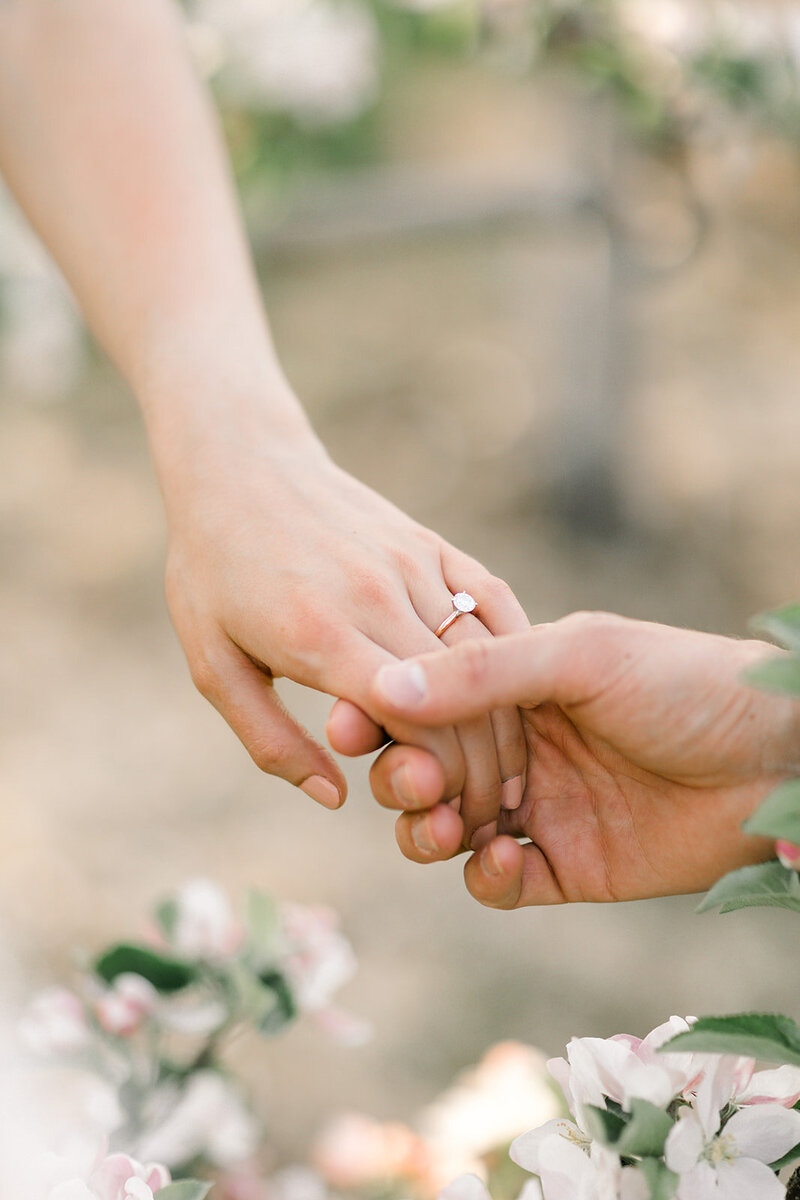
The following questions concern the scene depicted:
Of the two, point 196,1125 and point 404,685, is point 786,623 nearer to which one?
point 404,685

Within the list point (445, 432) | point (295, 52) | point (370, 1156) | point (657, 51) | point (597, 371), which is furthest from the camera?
point (445, 432)

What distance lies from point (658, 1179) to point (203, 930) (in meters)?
0.39

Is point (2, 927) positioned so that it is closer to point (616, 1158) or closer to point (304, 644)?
point (304, 644)

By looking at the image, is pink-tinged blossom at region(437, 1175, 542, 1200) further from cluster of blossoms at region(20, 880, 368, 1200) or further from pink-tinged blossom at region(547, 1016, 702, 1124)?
cluster of blossoms at region(20, 880, 368, 1200)

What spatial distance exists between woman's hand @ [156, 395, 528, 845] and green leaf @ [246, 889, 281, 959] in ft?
0.28

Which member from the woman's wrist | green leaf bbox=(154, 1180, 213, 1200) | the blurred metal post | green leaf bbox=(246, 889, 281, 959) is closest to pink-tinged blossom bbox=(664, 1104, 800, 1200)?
green leaf bbox=(154, 1180, 213, 1200)

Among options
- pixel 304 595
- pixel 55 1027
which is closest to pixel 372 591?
pixel 304 595

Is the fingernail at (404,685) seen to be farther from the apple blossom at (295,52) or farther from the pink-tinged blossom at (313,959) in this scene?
the apple blossom at (295,52)

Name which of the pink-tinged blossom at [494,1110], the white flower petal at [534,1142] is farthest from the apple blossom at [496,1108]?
the white flower petal at [534,1142]

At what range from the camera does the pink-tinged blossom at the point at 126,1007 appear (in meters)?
0.68

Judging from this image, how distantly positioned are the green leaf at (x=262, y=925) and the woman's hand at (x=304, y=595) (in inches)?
3.3

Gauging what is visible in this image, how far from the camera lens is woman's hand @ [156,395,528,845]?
689mm

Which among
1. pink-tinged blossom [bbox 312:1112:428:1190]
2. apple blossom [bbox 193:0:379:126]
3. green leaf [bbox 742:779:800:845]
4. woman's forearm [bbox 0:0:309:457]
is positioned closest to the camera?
green leaf [bbox 742:779:800:845]

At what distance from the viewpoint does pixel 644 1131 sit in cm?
45
